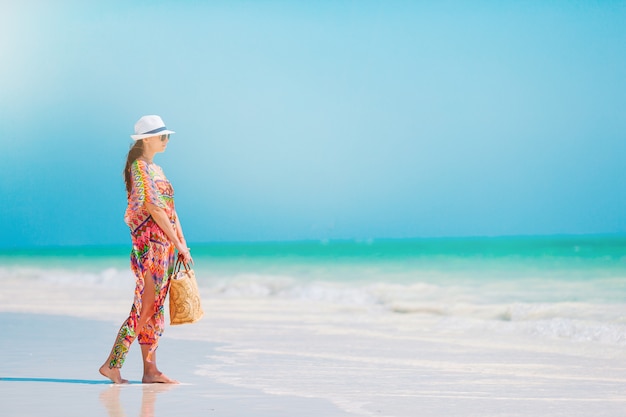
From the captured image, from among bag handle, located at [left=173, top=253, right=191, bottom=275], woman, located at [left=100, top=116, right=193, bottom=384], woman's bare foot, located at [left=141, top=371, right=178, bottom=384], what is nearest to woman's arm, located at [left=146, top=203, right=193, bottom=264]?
woman, located at [left=100, top=116, right=193, bottom=384]

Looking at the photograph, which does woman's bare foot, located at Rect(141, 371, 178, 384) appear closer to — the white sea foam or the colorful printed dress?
the colorful printed dress

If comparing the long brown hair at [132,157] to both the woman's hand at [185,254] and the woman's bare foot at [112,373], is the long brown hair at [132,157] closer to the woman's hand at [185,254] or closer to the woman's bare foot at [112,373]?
the woman's hand at [185,254]

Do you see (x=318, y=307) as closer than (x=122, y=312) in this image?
No

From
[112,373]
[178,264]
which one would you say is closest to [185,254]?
[178,264]

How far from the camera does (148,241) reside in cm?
501

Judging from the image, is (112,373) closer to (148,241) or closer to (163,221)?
(148,241)

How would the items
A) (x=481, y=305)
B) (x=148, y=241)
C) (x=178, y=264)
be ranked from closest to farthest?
(x=148, y=241) < (x=178, y=264) < (x=481, y=305)

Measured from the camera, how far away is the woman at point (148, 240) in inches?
196

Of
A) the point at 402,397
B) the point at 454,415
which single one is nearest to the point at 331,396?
the point at 402,397

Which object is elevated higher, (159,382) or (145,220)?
(145,220)

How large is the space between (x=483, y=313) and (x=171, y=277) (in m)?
7.50

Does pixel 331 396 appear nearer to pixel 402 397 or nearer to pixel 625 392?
pixel 402 397

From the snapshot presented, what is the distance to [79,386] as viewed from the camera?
5.02 metres

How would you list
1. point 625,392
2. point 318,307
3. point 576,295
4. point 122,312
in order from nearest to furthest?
point 625,392 < point 122,312 < point 318,307 < point 576,295
